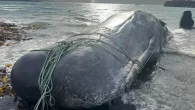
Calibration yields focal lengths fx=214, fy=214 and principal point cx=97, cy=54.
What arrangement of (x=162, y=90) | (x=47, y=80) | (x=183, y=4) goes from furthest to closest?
(x=183, y=4)
(x=162, y=90)
(x=47, y=80)

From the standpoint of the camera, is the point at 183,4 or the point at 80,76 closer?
the point at 80,76

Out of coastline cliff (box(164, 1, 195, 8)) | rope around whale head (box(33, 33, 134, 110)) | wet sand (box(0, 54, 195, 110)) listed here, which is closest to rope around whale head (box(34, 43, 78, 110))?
rope around whale head (box(33, 33, 134, 110))

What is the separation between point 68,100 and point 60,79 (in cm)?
37

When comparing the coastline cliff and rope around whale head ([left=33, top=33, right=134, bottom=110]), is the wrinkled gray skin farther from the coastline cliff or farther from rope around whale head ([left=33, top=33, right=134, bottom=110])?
the coastline cliff

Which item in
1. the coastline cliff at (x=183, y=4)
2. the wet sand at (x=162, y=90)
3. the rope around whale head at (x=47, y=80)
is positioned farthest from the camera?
the coastline cliff at (x=183, y=4)

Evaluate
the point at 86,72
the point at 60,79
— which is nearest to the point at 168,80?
the point at 86,72

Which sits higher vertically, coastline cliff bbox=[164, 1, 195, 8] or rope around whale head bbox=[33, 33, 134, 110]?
rope around whale head bbox=[33, 33, 134, 110]

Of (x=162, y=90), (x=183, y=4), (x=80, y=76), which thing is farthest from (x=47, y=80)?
(x=183, y=4)

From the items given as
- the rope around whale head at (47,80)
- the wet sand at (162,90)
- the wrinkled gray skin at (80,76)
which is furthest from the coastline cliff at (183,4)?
the rope around whale head at (47,80)

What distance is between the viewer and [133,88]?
4906 millimetres

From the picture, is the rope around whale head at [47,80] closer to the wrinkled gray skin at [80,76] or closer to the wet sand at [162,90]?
the wrinkled gray skin at [80,76]

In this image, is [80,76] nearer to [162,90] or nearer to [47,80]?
[47,80]

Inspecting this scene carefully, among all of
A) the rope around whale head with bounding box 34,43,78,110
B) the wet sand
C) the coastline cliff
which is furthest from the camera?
the coastline cliff

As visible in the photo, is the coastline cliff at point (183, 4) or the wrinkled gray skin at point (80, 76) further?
the coastline cliff at point (183, 4)
